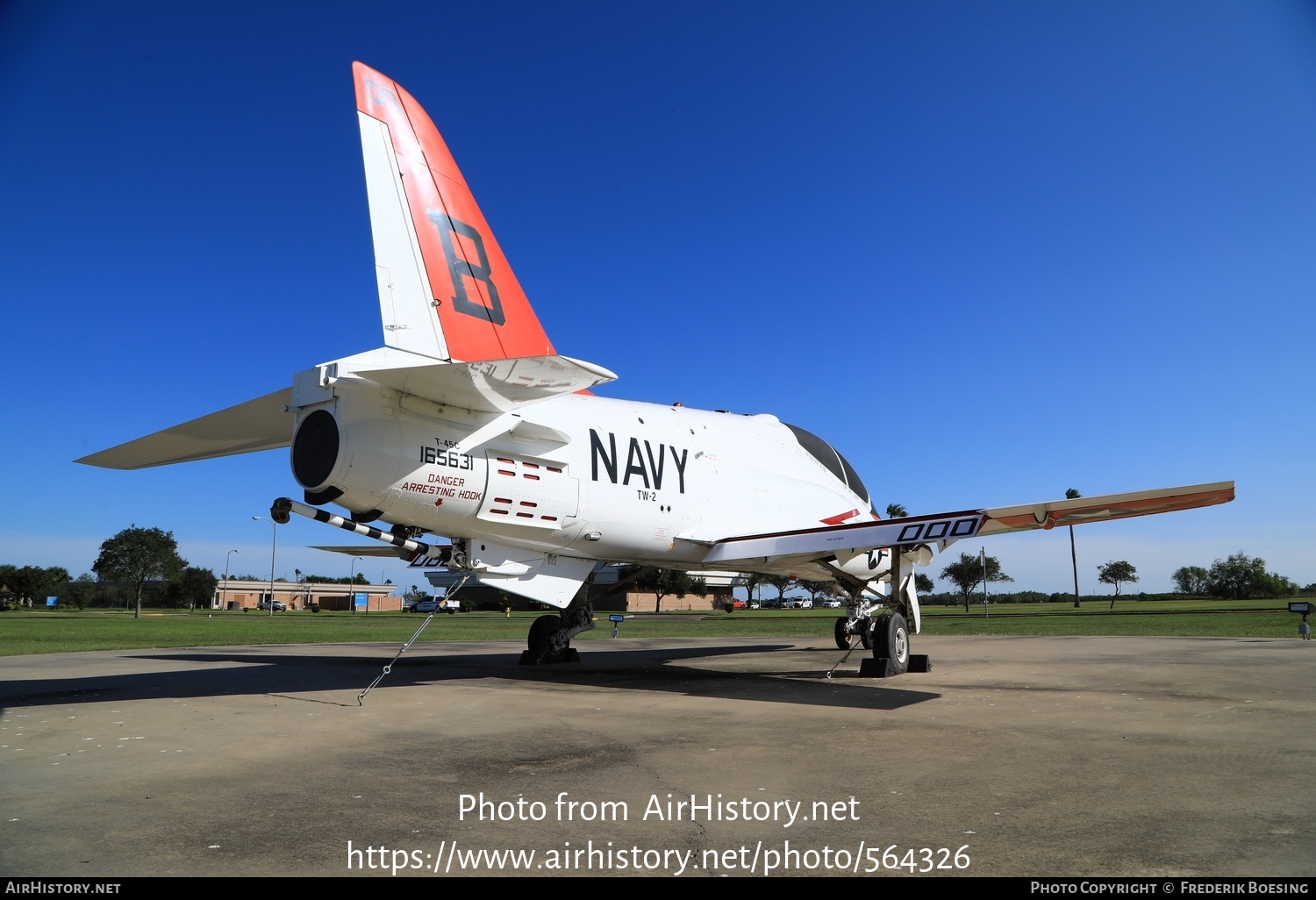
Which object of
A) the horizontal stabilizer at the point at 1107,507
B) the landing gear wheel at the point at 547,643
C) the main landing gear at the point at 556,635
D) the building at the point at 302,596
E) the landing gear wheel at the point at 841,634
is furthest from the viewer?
the building at the point at 302,596

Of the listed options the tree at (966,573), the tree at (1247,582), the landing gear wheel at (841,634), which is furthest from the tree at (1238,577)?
the landing gear wheel at (841,634)

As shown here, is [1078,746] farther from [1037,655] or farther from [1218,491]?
[1037,655]

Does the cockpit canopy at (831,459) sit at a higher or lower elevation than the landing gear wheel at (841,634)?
higher

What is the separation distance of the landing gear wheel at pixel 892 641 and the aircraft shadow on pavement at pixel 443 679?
54 centimetres

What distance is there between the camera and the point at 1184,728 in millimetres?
Result: 7453

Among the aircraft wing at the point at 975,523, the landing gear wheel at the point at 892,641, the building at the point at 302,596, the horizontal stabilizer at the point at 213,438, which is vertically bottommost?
the building at the point at 302,596

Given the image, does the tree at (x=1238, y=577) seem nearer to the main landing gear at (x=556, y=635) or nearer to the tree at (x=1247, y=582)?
the tree at (x=1247, y=582)

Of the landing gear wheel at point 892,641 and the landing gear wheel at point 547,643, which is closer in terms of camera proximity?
the landing gear wheel at point 892,641

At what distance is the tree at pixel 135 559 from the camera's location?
210 feet

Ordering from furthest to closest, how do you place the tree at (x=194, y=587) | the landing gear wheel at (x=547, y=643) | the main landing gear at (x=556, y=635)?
the tree at (x=194, y=587) < the landing gear wheel at (x=547, y=643) < the main landing gear at (x=556, y=635)

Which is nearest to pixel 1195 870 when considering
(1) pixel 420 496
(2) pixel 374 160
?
(1) pixel 420 496

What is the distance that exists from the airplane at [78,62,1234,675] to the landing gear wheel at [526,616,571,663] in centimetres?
278

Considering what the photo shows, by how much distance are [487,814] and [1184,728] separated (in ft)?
21.4

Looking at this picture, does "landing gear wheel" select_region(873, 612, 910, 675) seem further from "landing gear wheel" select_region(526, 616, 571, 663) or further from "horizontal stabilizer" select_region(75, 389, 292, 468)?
"horizontal stabilizer" select_region(75, 389, 292, 468)
